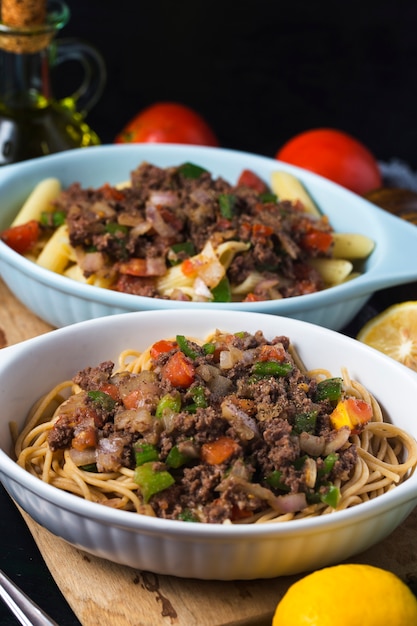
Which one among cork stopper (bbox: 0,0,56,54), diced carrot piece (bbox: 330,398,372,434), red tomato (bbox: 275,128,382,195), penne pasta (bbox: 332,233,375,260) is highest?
cork stopper (bbox: 0,0,56,54)

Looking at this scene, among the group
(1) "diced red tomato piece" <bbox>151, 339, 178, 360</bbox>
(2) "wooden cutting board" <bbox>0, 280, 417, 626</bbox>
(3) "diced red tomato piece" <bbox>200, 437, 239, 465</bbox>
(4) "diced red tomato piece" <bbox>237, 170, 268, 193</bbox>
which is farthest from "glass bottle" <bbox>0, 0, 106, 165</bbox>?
(3) "diced red tomato piece" <bbox>200, 437, 239, 465</bbox>

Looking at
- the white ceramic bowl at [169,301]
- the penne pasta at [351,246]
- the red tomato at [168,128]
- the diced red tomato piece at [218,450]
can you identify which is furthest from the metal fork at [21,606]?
the red tomato at [168,128]

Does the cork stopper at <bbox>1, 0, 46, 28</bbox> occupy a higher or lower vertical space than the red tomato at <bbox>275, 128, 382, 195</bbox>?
higher

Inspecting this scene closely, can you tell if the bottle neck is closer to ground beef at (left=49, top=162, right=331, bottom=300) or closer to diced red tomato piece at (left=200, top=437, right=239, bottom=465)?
ground beef at (left=49, top=162, right=331, bottom=300)

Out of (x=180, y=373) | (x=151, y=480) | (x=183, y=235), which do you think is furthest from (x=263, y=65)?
(x=151, y=480)

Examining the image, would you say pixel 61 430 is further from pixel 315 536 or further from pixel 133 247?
pixel 133 247

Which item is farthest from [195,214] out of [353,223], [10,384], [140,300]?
[10,384]
